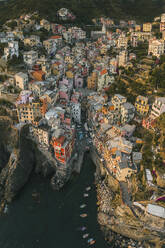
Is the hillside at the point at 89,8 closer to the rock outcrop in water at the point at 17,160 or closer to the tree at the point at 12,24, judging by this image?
the tree at the point at 12,24

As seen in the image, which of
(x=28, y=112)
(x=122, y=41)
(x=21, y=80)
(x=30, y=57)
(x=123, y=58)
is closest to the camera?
(x=28, y=112)

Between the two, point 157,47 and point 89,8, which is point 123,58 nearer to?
point 157,47

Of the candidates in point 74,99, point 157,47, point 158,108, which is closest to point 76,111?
point 74,99

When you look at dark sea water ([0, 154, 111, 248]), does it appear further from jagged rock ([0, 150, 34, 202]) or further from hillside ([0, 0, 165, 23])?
hillside ([0, 0, 165, 23])

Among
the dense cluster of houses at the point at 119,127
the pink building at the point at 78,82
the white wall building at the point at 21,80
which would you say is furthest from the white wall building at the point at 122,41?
the white wall building at the point at 21,80

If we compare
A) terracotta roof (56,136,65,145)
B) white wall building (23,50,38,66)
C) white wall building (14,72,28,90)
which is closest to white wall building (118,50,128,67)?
white wall building (23,50,38,66)
